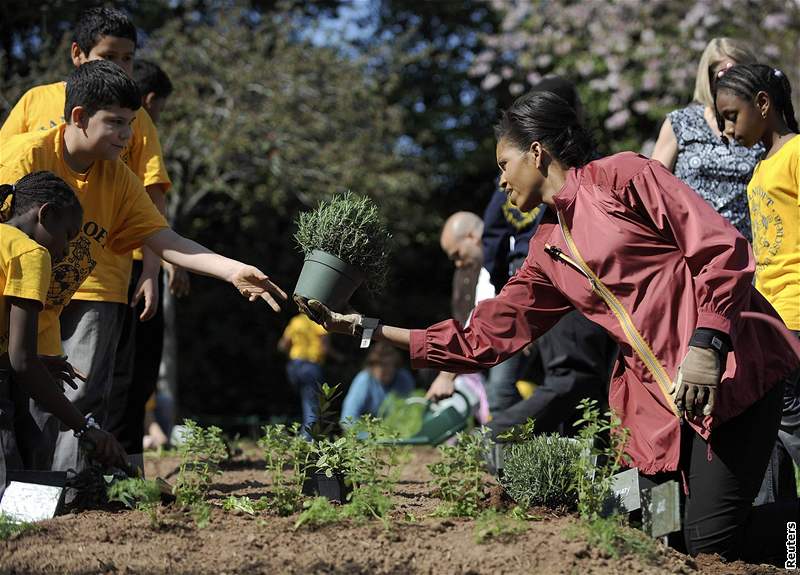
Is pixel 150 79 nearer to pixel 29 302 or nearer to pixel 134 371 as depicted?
pixel 134 371

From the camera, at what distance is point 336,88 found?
1466cm

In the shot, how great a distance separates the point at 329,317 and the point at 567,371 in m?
2.18

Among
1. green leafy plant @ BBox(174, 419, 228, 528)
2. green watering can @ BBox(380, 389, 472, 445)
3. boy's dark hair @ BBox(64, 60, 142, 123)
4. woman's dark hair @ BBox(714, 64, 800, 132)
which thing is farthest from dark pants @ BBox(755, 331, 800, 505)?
green watering can @ BBox(380, 389, 472, 445)

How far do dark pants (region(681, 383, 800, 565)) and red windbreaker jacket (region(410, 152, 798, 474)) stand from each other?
100 millimetres

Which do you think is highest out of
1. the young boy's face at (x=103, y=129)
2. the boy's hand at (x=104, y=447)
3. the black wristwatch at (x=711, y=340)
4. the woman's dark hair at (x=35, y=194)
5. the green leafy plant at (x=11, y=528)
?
the young boy's face at (x=103, y=129)

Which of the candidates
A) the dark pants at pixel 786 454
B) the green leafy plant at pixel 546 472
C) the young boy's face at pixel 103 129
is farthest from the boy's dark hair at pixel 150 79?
the dark pants at pixel 786 454

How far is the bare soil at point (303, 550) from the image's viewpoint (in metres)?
3.10

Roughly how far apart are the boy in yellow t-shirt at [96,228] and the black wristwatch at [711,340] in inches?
59.7

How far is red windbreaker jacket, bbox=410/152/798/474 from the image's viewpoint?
3373mm

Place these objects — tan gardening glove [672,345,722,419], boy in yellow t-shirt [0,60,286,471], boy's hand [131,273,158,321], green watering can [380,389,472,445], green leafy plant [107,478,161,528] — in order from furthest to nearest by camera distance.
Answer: green watering can [380,389,472,445], boy's hand [131,273,158,321], boy in yellow t-shirt [0,60,286,471], green leafy plant [107,478,161,528], tan gardening glove [672,345,722,419]

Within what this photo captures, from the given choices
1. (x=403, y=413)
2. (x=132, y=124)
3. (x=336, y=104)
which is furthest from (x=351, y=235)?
(x=336, y=104)

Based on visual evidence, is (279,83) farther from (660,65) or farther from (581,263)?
(581,263)

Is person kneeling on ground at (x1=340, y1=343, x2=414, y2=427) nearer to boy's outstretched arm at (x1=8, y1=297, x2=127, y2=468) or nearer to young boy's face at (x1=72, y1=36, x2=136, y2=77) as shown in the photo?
young boy's face at (x1=72, y1=36, x2=136, y2=77)

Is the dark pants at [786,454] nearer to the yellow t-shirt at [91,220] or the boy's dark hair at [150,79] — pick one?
the yellow t-shirt at [91,220]
